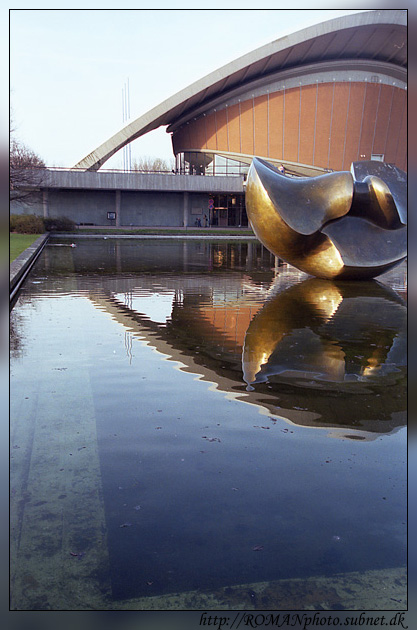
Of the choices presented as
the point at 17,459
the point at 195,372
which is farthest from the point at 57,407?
the point at 195,372

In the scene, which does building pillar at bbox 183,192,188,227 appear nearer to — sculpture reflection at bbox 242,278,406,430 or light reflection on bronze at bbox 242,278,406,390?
light reflection on bronze at bbox 242,278,406,390

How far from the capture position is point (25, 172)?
123 feet

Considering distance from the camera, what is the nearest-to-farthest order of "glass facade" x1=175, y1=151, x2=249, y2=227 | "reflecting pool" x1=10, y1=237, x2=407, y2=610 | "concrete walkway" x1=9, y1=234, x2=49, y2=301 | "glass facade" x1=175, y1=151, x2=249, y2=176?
"reflecting pool" x1=10, y1=237, x2=407, y2=610, "concrete walkway" x1=9, y1=234, x2=49, y2=301, "glass facade" x1=175, y1=151, x2=249, y2=227, "glass facade" x1=175, y1=151, x2=249, y2=176

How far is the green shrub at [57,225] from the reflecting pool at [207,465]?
109ft

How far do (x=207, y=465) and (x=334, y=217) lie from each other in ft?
33.4

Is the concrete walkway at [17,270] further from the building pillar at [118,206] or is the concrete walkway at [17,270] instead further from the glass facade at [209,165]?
the glass facade at [209,165]

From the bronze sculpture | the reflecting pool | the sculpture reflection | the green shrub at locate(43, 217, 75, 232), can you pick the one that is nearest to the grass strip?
the green shrub at locate(43, 217, 75, 232)

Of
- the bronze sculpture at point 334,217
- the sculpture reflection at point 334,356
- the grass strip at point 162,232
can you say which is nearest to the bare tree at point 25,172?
the grass strip at point 162,232

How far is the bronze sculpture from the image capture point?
13.0 m

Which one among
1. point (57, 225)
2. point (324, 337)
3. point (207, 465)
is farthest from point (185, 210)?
point (207, 465)

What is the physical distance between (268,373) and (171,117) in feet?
168

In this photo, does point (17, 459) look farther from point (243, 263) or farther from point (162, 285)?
point (243, 263)

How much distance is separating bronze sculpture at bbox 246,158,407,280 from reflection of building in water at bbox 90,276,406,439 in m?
1.43

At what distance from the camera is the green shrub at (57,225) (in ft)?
134
